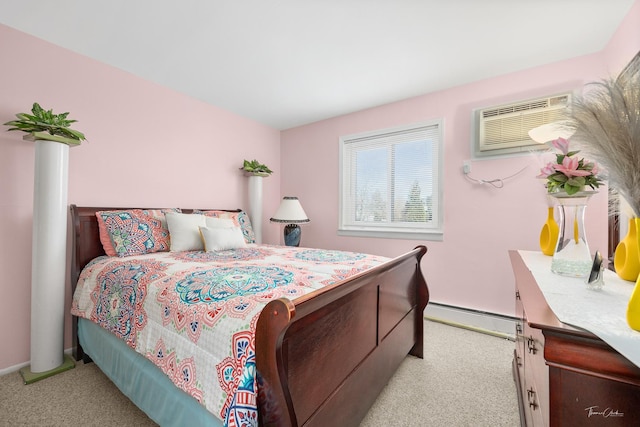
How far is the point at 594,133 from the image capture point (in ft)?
2.32

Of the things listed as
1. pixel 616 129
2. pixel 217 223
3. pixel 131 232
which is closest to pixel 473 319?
pixel 616 129

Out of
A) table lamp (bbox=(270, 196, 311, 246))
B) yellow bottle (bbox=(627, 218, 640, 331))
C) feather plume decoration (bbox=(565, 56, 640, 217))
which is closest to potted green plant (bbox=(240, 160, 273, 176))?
table lamp (bbox=(270, 196, 311, 246))

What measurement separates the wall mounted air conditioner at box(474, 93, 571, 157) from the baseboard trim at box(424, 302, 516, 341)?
1548 millimetres

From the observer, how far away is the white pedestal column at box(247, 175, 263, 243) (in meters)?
3.47

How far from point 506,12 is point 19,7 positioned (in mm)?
3154

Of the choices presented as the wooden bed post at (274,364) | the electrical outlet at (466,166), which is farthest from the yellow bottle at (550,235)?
the wooden bed post at (274,364)

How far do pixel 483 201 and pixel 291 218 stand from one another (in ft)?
6.87

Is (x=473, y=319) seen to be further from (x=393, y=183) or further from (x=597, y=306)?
(x=597, y=306)

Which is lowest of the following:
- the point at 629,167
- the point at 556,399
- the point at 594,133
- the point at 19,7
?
the point at 556,399

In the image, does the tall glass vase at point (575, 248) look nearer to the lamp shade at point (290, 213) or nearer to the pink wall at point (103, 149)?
the lamp shade at point (290, 213)

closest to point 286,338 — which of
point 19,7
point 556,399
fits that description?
point 556,399

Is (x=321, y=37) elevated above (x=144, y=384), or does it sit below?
above

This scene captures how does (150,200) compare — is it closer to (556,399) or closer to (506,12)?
(556,399)

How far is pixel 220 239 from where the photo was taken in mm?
2402
